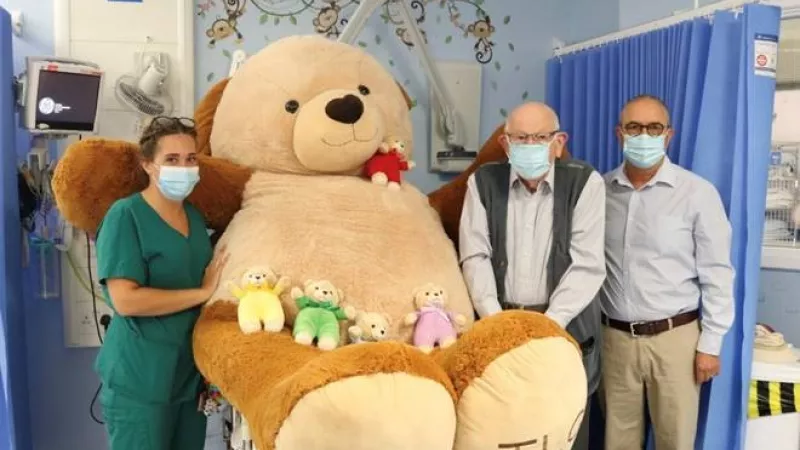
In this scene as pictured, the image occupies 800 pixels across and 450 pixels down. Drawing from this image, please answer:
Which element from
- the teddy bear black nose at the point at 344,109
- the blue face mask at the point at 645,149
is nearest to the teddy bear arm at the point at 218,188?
the teddy bear black nose at the point at 344,109

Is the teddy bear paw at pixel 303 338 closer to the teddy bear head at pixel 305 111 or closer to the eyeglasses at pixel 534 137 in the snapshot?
the teddy bear head at pixel 305 111

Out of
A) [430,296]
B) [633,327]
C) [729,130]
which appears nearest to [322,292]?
[430,296]

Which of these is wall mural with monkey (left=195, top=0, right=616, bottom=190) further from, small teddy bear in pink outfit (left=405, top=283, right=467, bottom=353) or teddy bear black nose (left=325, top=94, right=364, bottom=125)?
small teddy bear in pink outfit (left=405, top=283, right=467, bottom=353)

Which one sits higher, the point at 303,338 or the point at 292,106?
the point at 292,106

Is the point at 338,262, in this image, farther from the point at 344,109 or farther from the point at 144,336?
the point at 144,336

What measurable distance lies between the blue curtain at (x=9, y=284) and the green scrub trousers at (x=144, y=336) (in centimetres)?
47

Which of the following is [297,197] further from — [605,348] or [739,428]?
[739,428]

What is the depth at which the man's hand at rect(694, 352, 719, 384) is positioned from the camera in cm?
211

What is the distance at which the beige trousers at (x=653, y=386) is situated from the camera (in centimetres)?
215

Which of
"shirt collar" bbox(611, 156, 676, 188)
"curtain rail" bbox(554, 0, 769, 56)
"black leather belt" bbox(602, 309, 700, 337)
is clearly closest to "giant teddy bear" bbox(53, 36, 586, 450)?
"shirt collar" bbox(611, 156, 676, 188)

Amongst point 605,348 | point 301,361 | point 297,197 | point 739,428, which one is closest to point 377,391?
point 301,361

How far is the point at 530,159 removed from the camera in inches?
76.8

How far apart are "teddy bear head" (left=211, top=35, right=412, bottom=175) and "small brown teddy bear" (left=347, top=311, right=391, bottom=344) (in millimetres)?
473

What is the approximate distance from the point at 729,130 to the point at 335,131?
1172 millimetres
